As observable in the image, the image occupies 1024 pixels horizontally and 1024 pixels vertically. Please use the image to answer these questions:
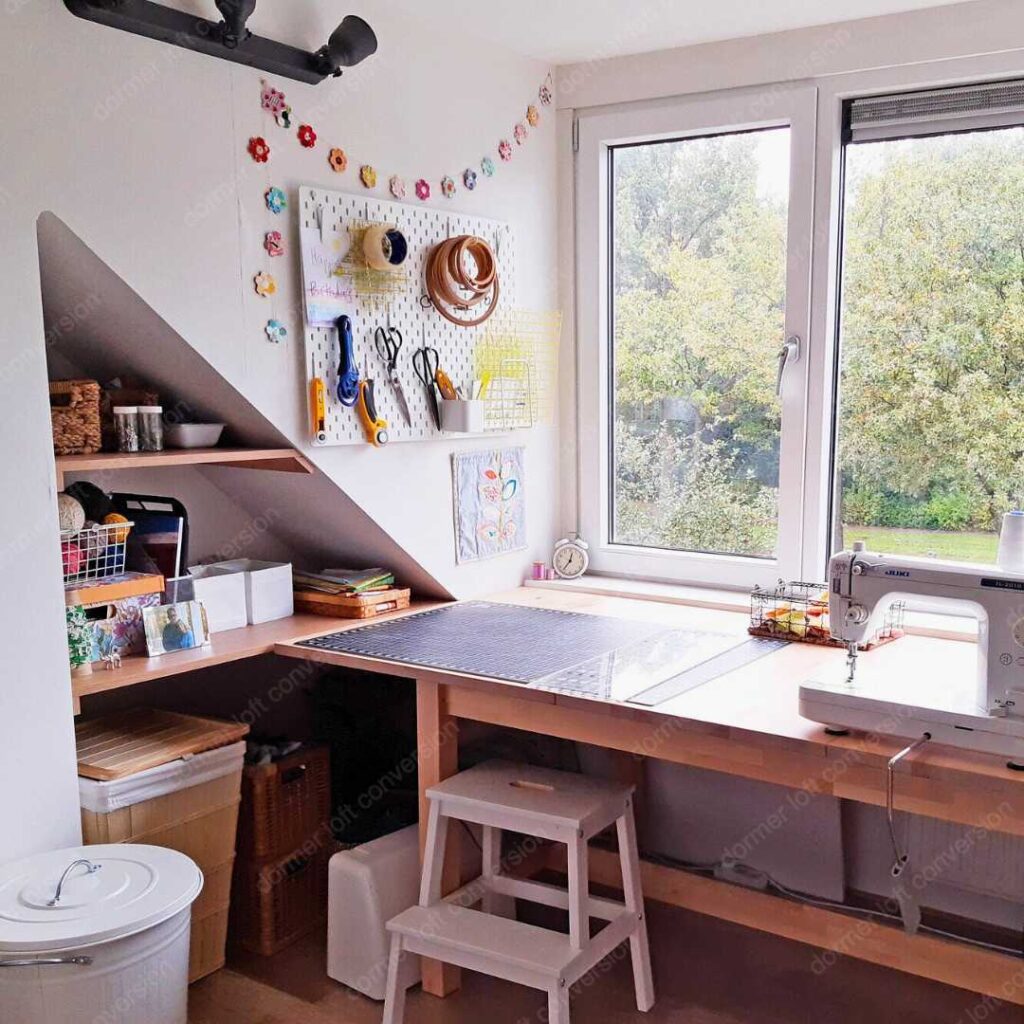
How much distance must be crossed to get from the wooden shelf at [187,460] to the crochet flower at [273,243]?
1.39 ft

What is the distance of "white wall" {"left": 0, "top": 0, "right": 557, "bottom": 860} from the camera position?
74.0 inches

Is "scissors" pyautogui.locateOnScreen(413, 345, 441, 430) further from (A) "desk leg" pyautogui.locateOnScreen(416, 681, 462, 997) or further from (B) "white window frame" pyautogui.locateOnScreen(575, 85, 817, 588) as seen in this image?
(A) "desk leg" pyautogui.locateOnScreen(416, 681, 462, 997)

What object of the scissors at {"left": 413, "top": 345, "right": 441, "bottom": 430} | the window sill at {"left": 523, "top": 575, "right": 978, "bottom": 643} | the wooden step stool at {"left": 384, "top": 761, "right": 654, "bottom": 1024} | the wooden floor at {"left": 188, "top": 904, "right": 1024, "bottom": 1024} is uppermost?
the scissors at {"left": 413, "top": 345, "right": 441, "bottom": 430}

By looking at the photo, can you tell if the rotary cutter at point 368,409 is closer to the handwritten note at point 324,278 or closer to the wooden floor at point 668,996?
the handwritten note at point 324,278

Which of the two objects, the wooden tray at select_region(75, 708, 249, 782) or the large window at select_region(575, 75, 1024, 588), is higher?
the large window at select_region(575, 75, 1024, 588)

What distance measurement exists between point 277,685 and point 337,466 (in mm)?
804

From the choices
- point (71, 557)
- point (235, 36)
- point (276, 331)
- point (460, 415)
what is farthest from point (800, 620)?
point (235, 36)

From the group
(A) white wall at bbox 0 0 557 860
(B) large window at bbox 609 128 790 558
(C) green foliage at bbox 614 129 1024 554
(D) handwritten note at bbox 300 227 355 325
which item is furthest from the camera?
(B) large window at bbox 609 128 790 558

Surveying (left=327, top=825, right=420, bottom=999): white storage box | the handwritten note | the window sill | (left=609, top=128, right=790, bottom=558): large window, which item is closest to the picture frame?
(left=327, top=825, right=420, bottom=999): white storage box

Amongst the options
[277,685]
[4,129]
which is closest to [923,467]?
[277,685]

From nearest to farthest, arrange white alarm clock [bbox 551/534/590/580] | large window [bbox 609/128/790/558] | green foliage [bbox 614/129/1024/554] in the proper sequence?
green foliage [bbox 614/129/1024/554]
large window [bbox 609/128/790/558]
white alarm clock [bbox 551/534/590/580]

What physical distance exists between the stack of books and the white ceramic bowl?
510mm

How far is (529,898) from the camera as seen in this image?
2350 mm

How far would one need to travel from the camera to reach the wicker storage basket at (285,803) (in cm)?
245
